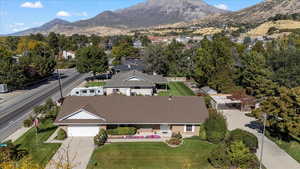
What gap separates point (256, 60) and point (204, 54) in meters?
12.6

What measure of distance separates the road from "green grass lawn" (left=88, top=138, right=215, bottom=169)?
1479 cm

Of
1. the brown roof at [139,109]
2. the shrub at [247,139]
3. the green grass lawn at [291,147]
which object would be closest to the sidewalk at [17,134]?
the brown roof at [139,109]

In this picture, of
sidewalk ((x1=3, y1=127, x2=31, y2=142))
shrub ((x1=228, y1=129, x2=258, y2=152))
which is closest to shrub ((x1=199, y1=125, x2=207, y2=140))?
shrub ((x1=228, y1=129, x2=258, y2=152))

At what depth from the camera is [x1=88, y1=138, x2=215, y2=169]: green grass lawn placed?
80.7ft

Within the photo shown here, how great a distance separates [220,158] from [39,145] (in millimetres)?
20883

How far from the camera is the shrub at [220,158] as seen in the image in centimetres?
2377

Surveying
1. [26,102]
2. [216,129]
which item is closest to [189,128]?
[216,129]

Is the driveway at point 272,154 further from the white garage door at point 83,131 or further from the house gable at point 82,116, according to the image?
the house gable at point 82,116

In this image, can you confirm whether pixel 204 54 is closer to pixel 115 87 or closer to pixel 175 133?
pixel 115 87

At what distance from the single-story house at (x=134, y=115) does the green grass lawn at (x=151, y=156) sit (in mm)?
2941

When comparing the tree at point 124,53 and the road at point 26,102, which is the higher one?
the tree at point 124,53

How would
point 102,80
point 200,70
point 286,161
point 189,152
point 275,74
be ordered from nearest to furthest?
point 286,161 < point 189,152 < point 275,74 < point 200,70 < point 102,80

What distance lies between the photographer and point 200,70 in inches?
2212

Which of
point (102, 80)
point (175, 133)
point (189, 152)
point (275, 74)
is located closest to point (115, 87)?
point (102, 80)
